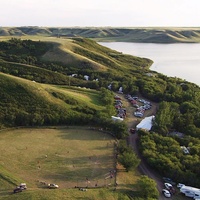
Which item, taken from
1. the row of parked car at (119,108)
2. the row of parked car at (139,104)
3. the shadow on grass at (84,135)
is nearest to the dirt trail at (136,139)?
the row of parked car at (139,104)

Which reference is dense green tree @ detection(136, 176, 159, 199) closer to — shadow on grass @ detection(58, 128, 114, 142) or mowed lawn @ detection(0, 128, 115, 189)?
mowed lawn @ detection(0, 128, 115, 189)

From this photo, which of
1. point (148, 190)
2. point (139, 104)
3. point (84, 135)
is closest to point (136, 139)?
point (84, 135)

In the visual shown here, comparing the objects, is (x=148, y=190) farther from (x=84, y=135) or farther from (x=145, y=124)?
(x=145, y=124)

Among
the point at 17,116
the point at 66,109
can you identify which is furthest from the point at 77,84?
the point at 17,116

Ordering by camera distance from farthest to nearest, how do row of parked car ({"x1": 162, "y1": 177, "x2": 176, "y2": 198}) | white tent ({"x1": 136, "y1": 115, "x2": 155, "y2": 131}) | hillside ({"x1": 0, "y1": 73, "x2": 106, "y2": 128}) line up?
white tent ({"x1": 136, "y1": 115, "x2": 155, "y2": 131}) < hillside ({"x1": 0, "y1": 73, "x2": 106, "y2": 128}) < row of parked car ({"x1": 162, "y1": 177, "x2": 176, "y2": 198})

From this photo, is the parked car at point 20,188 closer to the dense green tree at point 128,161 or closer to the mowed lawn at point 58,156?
the mowed lawn at point 58,156

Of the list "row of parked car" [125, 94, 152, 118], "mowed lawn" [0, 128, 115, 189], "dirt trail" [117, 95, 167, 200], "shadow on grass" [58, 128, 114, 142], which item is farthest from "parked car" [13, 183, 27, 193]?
"row of parked car" [125, 94, 152, 118]
